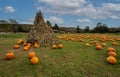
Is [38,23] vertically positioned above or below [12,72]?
above

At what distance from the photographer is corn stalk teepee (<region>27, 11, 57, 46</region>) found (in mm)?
9625

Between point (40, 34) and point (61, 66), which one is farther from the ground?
point (40, 34)

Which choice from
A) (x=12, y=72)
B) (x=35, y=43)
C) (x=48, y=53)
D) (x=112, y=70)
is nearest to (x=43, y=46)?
(x=35, y=43)

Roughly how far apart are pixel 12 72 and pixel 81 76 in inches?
89.2

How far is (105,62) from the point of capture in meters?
6.80

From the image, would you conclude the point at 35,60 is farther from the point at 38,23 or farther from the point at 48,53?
the point at 38,23

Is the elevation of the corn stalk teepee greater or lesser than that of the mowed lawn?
greater

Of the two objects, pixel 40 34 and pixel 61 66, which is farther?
pixel 40 34

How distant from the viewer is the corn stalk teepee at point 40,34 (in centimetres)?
962

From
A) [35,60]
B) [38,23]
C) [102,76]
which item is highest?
[38,23]

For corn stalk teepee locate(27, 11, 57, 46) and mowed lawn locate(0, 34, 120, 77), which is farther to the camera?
corn stalk teepee locate(27, 11, 57, 46)

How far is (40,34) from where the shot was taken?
984 centimetres

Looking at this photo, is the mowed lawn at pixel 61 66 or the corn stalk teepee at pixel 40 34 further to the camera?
the corn stalk teepee at pixel 40 34

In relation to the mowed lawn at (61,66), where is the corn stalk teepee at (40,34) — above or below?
above
